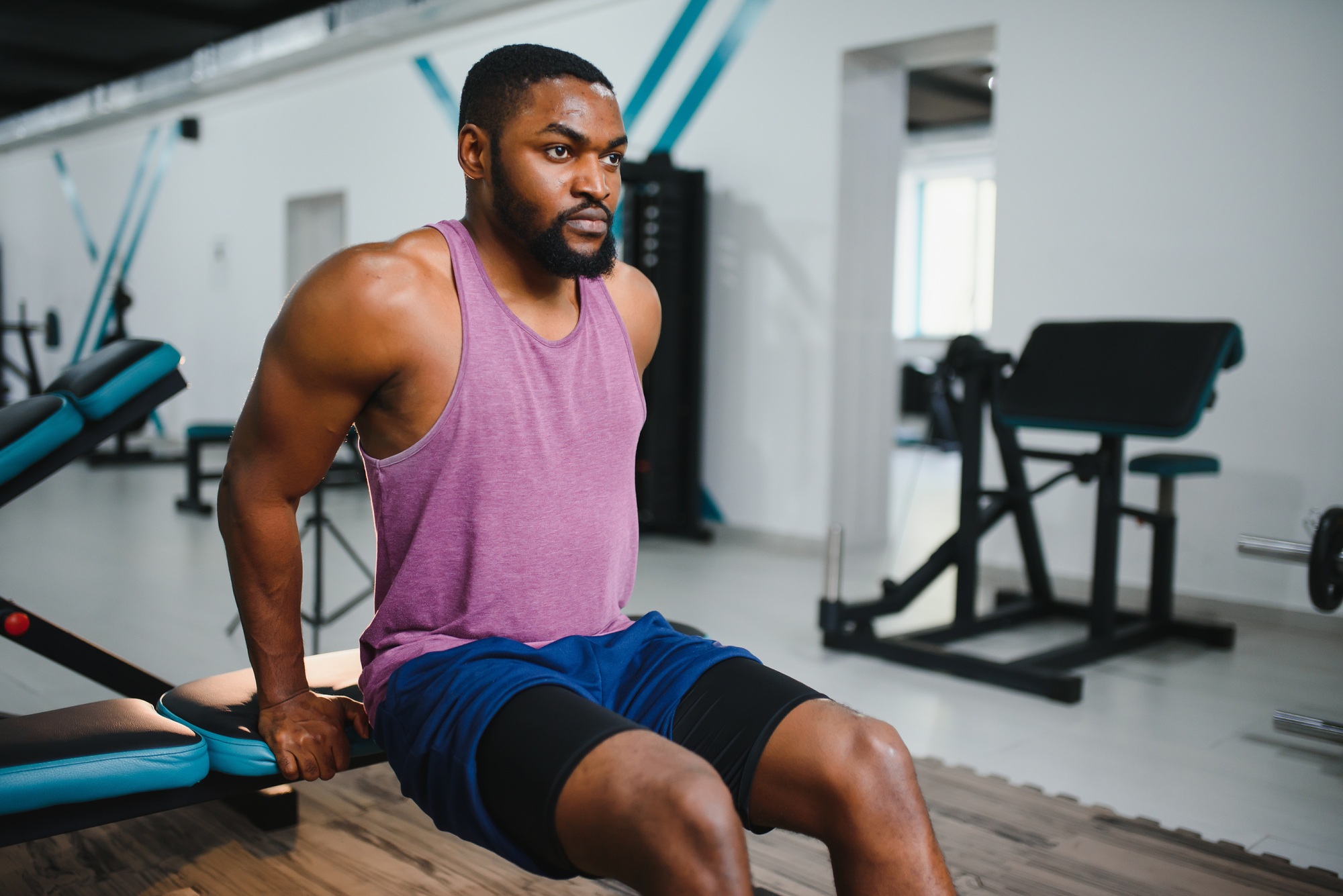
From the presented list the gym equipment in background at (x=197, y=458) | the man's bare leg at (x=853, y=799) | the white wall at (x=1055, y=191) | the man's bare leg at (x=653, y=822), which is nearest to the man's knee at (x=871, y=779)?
the man's bare leg at (x=853, y=799)

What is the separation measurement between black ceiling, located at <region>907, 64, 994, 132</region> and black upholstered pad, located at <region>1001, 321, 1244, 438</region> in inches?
216

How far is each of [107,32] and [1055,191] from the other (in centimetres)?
678

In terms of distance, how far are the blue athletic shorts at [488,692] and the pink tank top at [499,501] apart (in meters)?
0.04

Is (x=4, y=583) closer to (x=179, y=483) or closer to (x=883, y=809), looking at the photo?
(x=179, y=483)

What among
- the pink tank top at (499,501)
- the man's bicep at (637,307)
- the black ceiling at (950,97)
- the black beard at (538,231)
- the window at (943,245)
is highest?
the black ceiling at (950,97)

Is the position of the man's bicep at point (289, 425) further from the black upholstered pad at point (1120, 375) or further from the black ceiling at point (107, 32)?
the black ceiling at point (107, 32)

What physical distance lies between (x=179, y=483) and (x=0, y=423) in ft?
17.2

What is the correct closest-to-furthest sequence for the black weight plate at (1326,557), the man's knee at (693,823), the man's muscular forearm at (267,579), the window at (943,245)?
the man's knee at (693,823) < the man's muscular forearm at (267,579) < the black weight plate at (1326,557) < the window at (943,245)

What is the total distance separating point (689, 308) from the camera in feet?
16.5

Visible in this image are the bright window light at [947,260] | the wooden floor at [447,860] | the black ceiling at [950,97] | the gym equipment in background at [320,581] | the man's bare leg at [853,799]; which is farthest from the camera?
the bright window light at [947,260]

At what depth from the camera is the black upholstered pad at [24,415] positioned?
175 cm

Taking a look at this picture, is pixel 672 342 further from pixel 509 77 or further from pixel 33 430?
pixel 509 77

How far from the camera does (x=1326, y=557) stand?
7.32ft

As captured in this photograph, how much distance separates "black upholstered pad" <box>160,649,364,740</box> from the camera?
4.60 ft
